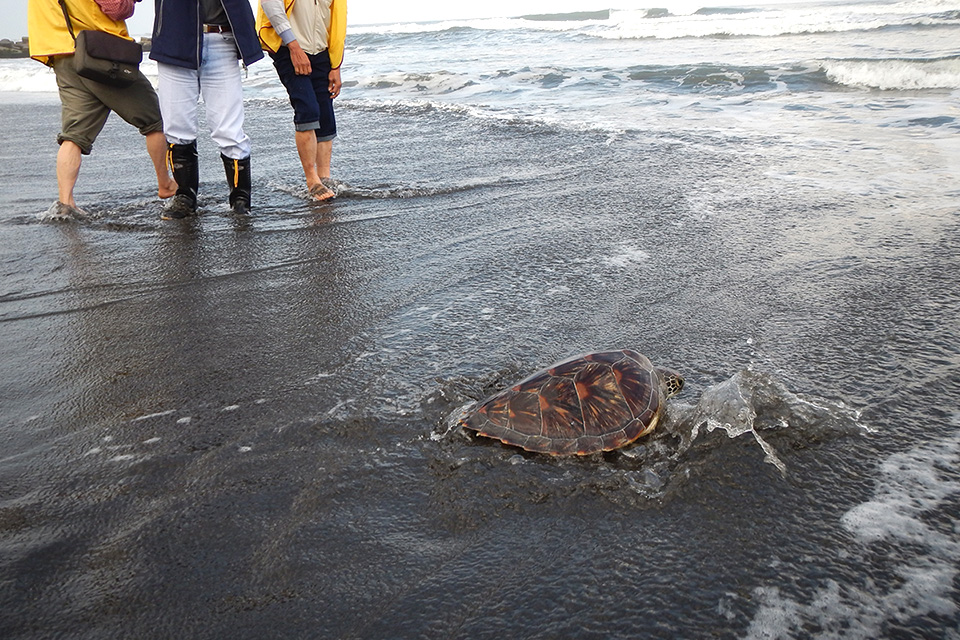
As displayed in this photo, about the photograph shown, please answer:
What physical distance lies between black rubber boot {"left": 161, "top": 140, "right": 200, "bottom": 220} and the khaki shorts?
1.38 ft

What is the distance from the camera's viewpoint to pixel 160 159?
5746 mm

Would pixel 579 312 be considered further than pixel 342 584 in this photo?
Yes

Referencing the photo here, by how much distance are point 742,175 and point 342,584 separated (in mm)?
5457

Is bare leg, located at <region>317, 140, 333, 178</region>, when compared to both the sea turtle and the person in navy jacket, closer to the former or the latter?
the person in navy jacket

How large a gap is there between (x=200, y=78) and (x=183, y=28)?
415 mm

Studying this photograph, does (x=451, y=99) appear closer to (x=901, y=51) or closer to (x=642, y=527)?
(x=901, y=51)

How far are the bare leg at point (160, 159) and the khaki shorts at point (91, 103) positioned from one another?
0.37 ft

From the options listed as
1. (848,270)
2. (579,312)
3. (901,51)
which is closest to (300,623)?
(579,312)

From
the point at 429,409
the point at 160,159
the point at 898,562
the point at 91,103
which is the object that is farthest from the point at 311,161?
the point at 898,562

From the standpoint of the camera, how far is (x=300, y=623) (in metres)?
1.87

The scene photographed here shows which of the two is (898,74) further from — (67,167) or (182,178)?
(67,167)

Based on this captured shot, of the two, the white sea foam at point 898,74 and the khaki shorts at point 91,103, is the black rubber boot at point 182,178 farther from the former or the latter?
the white sea foam at point 898,74

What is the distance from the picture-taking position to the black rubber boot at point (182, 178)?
545 centimetres

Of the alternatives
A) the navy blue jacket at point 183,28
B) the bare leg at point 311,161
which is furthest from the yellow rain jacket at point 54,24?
the bare leg at point 311,161
